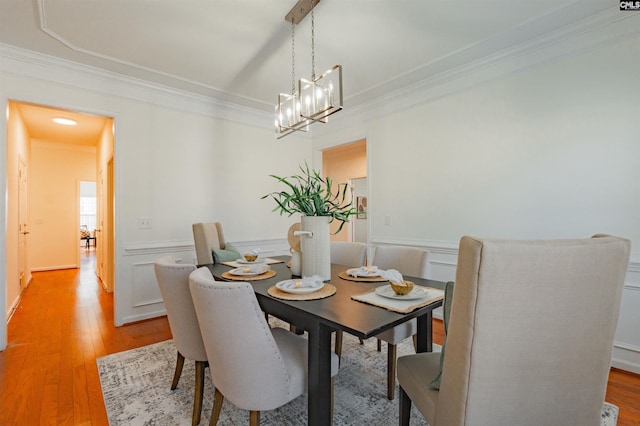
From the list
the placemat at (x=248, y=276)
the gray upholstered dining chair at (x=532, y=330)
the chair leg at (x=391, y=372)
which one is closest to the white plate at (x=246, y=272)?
the placemat at (x=248, y=276)

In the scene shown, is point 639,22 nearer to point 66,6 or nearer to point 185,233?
point 66,6

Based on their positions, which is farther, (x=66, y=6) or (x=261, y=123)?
(x=261, y=123)

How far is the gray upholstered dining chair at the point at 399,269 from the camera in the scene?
1761mm

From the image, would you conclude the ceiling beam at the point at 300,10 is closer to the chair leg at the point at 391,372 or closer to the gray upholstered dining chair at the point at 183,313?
the gray upholstered dining chair at the point at 183,313

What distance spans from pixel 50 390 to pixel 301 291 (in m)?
1.83

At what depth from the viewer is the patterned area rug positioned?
1598mm

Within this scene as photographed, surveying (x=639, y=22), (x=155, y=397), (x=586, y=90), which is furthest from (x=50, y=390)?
(x=639, y=22)

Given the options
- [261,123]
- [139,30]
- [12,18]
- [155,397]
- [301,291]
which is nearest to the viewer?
[301,291]

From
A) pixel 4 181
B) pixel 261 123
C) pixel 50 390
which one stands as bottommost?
pixel 50 390

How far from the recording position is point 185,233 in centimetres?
345

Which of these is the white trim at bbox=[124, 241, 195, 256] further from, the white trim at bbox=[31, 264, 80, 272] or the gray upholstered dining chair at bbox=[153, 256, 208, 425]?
the white trim at bbox=[31, 264, 80, 272]

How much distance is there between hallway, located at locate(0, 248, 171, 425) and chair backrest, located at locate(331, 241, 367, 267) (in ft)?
5.76

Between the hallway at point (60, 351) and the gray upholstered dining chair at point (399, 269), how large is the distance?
160cm

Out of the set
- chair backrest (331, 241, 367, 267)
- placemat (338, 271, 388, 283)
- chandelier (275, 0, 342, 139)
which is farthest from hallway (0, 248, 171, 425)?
chandelier (275, 0, 342, 139)
